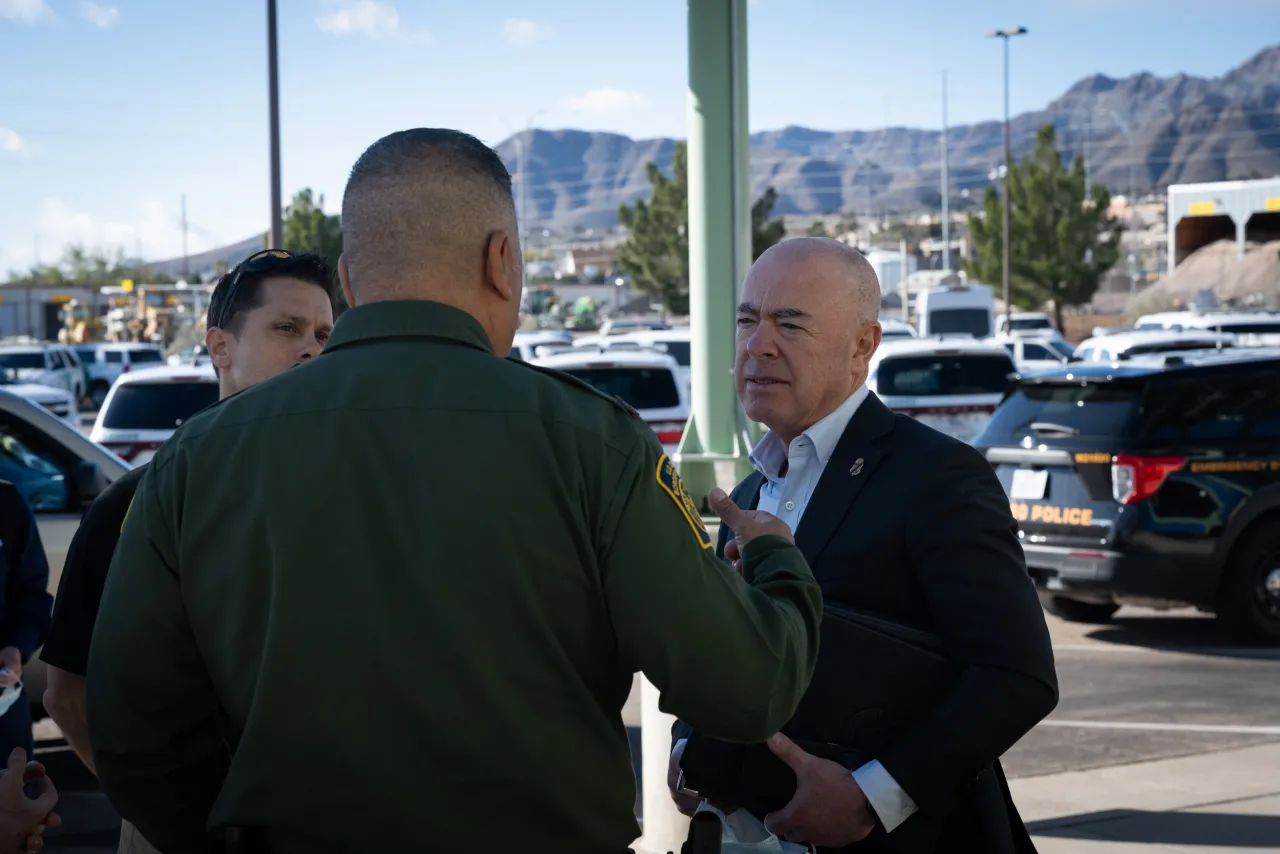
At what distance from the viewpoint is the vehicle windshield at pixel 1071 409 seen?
10094mm

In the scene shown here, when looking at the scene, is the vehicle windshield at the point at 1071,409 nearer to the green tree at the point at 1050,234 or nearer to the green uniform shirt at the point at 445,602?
the green uniform shirt at the point at 445,602

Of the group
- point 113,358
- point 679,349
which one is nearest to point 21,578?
point 679,349

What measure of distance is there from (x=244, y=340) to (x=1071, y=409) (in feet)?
25.8

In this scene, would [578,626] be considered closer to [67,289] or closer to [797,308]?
[797,308]

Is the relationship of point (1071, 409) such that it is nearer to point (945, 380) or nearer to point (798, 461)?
point (945, 380)

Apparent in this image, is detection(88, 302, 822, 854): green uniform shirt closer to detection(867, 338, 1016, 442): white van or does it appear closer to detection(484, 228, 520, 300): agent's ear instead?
detection(484, 228, 520, 300): agent's ear

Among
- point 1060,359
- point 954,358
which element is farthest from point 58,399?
point 1060,359

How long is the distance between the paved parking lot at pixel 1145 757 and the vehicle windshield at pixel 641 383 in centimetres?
652

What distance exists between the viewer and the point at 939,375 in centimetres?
1777

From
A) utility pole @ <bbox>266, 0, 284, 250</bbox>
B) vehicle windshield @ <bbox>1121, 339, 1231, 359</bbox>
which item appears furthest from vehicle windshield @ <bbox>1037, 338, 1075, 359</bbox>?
utility pole @ <bbox>266, 0, 284, 250</bbox>

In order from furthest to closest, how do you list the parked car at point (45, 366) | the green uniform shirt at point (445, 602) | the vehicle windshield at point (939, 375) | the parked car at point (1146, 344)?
the parked car at point (45, 366) → the parked car at point (1146, 344) → the vehicle windshield at point (939, 375) → the green uniform shirt at point (445, 602)

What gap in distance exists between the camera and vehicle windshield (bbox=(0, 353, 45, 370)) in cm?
3812

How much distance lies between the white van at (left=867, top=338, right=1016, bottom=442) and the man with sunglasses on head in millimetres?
14011

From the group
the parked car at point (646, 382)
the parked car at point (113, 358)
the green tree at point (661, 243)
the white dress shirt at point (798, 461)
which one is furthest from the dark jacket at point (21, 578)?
the green tree at point (661, 243)
